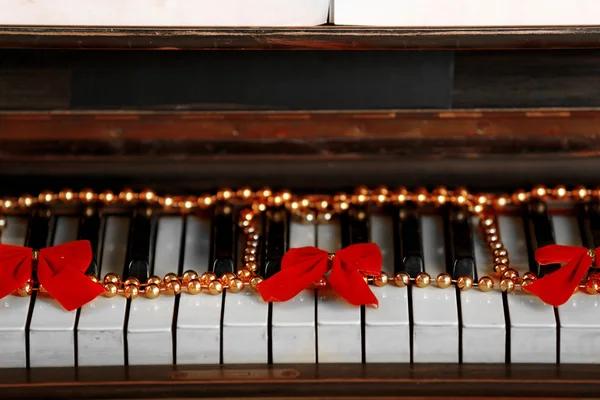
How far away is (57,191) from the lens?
4.61 ft

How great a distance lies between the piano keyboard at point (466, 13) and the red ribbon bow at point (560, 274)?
406 millimetres

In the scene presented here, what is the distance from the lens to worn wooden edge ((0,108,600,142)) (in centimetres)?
118

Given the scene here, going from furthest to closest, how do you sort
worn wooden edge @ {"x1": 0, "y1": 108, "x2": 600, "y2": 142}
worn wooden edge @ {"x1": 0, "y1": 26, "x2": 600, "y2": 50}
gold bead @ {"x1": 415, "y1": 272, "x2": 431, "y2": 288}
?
gold bead @ {"x1": 415, "y1": 272, "x2": 431, "y2": 288} → worn wooden edge @ {"x1": 0, "y1": 108, "x2": 600, "y2": 142} → worn wooden edge @ {"x1": 0, "y1": 26, "x2": 600, "y2": 50}

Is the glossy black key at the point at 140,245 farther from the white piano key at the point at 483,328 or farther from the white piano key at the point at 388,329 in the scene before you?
the white piano key at the point at 483,328

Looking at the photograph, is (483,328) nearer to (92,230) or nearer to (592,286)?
(592,286)

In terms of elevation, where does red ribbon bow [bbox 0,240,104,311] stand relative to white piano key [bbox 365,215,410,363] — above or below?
above

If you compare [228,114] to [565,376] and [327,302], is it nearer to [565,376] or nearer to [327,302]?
[327,302]

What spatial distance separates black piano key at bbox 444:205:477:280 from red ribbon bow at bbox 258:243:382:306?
15 cm

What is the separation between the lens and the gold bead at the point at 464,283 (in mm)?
1280

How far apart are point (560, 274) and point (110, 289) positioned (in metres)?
0.79

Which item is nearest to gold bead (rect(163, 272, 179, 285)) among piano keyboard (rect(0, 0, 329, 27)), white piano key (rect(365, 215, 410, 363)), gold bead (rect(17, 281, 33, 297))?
gold bead (rect(17, 281, 33, 297))


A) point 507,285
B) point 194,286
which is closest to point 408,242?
point 507,285

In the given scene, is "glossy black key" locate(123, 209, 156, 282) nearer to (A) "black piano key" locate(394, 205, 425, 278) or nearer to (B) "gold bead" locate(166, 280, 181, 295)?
(B) "gold bead" locate(166, 280, 181, 295)

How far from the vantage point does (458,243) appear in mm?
1333
